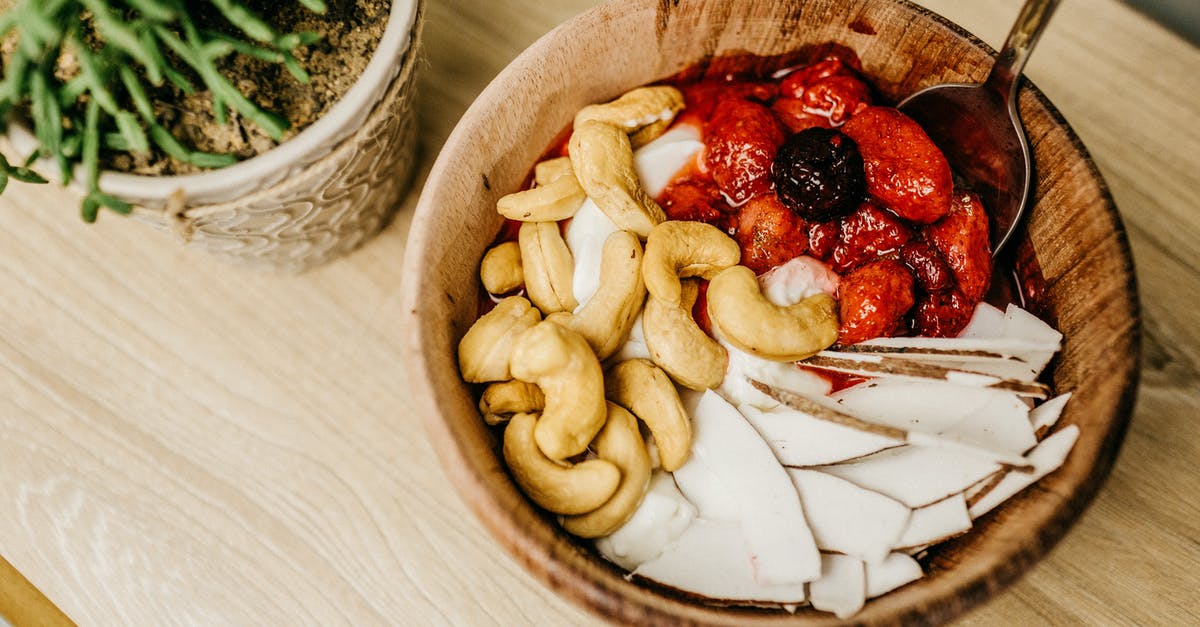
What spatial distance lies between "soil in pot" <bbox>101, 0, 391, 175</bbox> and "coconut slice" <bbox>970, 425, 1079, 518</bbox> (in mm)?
543

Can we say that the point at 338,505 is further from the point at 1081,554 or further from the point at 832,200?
the point at 1081,554

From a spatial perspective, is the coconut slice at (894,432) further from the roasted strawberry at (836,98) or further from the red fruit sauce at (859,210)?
the roasted strawberry at (836,98)

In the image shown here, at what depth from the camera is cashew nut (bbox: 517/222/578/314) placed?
0.60m

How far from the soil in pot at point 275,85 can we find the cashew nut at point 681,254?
255 mm

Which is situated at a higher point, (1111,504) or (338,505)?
(1111,504)

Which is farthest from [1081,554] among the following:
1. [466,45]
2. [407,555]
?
[466,45]

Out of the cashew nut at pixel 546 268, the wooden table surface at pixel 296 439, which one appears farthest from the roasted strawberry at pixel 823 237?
the wooden table surface at pixel 296 439

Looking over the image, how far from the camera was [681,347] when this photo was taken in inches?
22.5

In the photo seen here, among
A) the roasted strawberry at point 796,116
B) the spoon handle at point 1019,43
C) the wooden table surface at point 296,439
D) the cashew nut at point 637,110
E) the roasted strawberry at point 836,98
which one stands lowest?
the wooden table surface at point 296,439

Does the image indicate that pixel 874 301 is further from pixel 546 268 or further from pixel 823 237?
pixel 546 268

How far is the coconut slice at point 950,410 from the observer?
0.55 m

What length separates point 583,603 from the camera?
465mm

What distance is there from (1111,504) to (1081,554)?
0.06 metres

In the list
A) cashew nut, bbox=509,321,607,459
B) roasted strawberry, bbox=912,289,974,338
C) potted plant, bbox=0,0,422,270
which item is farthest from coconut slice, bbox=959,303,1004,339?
potted plant, bbox=0,0,422,270
